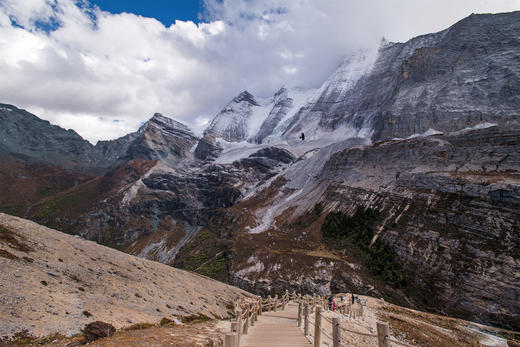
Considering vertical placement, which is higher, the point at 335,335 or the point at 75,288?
the point at 335,335

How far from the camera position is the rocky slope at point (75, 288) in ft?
46.9

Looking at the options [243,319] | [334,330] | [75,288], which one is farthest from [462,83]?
[75,288]

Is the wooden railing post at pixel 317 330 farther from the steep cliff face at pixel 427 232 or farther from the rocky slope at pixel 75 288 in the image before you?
the steep cliff face at pixel 427 232

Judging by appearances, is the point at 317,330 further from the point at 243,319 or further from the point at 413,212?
the point at 413,212

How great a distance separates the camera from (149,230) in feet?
593

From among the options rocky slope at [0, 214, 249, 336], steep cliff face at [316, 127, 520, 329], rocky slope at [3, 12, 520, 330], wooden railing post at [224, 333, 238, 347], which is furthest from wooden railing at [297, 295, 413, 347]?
rocky slope at [3, 12, 520, 330]

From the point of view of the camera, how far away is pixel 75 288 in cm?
1917

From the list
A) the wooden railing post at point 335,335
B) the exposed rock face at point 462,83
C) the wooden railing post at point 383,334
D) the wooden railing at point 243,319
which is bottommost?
the wooden railing at point 243,319

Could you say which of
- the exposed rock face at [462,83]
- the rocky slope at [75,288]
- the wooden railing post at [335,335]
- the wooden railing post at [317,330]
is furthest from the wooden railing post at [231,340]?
the exposed rock face at [462,83]

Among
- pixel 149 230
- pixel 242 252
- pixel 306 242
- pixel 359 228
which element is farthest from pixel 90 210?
pixel 359 228

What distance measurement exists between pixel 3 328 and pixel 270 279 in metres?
62.9

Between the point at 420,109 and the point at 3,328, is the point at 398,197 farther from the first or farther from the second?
the point at 3,328

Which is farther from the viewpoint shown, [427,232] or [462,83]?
[462,83]

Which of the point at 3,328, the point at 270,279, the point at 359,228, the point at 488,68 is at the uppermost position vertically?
the point at 488,68
